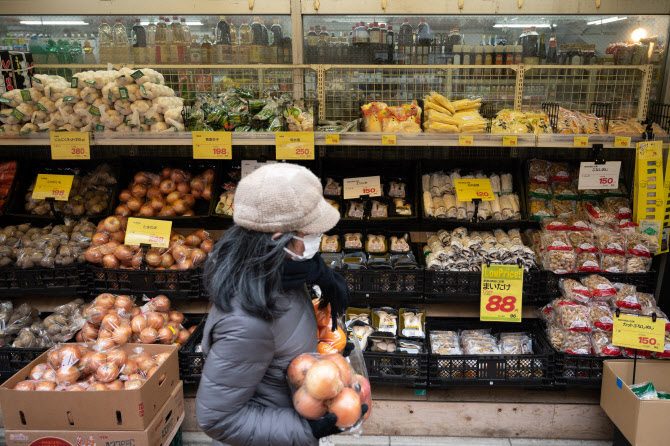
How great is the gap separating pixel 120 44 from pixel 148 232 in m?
1.34

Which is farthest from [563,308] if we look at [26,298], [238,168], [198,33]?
[26,298]

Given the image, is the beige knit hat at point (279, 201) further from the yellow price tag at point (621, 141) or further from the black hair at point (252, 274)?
the yellow price tag at point (621, 141)

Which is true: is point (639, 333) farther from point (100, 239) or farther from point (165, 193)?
point (100, 239)

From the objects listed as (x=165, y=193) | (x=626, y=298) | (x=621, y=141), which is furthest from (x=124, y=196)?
(x=626, y=298)

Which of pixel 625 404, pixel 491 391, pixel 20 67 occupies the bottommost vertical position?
pixel 491 391

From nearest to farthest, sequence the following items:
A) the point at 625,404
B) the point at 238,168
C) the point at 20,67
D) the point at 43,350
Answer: the point at 625,404, the point at 43,350, the point at 20,67, the point at 238,168

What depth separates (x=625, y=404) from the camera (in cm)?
247

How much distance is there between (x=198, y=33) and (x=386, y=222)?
1816mm

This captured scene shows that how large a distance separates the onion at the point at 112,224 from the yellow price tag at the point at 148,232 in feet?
0.39

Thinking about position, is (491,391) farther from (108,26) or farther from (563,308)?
(108,26)

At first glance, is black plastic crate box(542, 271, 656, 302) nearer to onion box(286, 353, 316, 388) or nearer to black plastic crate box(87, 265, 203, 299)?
onion box(286, 353, 316, 388)

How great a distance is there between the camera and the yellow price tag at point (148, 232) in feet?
9.70

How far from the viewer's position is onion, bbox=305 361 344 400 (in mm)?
1384

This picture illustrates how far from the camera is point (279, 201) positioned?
4.43 feet
